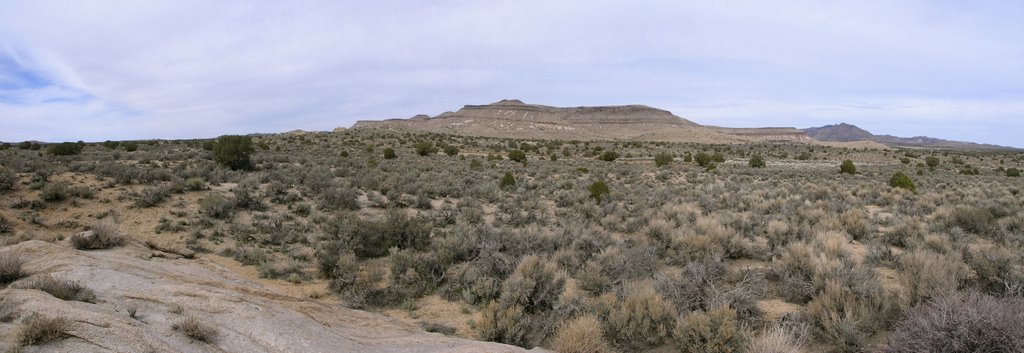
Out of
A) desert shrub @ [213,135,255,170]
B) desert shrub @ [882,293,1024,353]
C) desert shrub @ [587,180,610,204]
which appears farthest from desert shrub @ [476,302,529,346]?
desert shrub @ [213,135,255,170]

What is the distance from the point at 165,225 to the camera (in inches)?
390

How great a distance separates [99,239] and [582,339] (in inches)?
313

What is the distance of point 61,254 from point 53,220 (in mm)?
4784

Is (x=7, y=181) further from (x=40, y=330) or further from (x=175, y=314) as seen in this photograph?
(x=40, y=330)

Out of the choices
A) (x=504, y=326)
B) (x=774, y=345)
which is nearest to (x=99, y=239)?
(x=504, y=326)

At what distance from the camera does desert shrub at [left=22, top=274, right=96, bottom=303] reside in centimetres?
472

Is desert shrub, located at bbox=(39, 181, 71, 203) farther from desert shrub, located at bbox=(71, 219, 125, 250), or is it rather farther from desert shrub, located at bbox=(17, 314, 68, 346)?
desert shrub, located at bbox=(17, 314, 68, 346)

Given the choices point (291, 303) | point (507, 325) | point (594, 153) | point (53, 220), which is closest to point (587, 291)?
point (507, 325)

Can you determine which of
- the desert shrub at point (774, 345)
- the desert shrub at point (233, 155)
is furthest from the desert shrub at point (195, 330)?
the desert shrub at point (233, 155)

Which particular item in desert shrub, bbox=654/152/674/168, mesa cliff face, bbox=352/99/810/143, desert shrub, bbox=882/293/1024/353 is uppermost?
mesa cliff face, bbox=352/99/810/143

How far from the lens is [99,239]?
24.6 ft

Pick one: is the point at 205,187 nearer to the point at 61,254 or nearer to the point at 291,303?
the point at 61,254

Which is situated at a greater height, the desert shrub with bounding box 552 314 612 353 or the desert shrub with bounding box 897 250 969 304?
the desert shrub with bounding box 897 250 969 304

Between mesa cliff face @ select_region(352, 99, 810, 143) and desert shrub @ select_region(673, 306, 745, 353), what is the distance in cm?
9987
